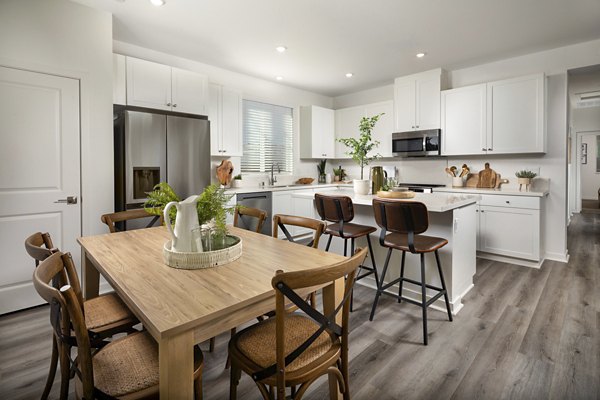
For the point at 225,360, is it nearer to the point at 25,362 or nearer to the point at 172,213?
the point at 172,213

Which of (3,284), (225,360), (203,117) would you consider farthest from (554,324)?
(3,284)

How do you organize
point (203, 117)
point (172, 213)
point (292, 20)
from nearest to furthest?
point (172, 213) < point (292, 20) < point (203, 117)

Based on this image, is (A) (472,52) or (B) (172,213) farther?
(A) (472,52)

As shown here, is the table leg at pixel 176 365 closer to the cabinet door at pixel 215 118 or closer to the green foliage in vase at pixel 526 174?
the cabinet door at pixel 215 118

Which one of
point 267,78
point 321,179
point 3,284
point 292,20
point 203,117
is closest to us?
point 3,284

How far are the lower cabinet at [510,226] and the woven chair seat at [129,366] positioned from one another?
13.1ft

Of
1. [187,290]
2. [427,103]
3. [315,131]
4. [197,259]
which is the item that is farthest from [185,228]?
[315,131]

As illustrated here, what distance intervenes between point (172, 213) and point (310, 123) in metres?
4.41

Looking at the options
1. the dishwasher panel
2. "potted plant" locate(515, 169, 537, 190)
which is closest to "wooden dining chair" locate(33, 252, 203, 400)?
the dishwasher panel

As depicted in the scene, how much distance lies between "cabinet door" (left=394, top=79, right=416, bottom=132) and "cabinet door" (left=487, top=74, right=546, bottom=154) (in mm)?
1048

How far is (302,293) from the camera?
4.18 ft

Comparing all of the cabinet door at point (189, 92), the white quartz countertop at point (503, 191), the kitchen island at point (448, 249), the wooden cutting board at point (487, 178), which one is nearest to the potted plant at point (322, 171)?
the white quartz countertop at point (503, 191)

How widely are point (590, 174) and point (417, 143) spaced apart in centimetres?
833

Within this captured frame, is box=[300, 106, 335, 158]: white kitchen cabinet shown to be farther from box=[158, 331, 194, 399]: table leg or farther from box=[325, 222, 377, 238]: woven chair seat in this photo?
box=[158, 331, 194, 399]: table leg
